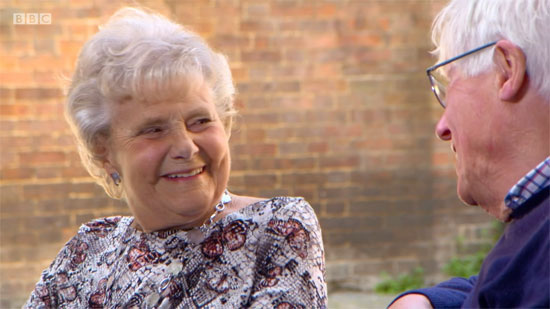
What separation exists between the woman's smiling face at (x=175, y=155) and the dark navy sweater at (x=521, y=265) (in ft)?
3.10

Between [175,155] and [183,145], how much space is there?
1.6 inches

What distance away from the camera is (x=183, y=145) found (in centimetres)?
239

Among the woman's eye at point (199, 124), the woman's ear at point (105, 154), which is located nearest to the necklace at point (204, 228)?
the woman's eye at point (199, 124)

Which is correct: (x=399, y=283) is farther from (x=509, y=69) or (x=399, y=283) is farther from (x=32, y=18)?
(x=509, y=69)

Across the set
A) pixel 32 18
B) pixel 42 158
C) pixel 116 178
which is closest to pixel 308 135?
pixel 42 158

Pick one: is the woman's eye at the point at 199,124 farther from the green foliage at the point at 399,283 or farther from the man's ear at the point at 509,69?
the green foliage at the point at 399,283

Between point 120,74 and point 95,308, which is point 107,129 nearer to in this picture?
point 120,74

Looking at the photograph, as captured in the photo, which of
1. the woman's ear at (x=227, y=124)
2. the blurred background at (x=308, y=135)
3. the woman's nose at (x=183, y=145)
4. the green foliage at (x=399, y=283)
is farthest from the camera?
the green foliage at (x=399, y=283)

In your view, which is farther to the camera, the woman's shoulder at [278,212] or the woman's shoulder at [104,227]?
the woman's shoulder at [104,227]

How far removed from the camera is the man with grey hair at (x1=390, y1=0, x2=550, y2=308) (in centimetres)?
163

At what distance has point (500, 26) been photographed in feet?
5.62

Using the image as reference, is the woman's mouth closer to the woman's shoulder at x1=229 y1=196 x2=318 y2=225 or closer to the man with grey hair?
the woman's shoulder at x1=229 y1=196 x2=318 y2=225

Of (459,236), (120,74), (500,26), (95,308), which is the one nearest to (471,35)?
(500,26)

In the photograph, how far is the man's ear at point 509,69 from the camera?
1.68m
